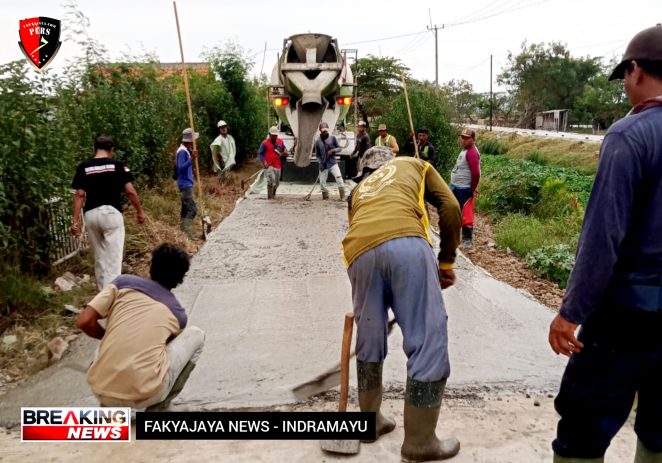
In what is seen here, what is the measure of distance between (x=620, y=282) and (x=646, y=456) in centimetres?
79

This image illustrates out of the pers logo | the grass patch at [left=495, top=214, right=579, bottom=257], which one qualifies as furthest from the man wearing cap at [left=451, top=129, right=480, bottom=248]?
the pers logo

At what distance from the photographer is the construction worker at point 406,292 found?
8.21 feet

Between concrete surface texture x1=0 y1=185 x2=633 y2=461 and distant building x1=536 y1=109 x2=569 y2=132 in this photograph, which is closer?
concrete surface texture x1=0 y1=185 x2=633 y2=461

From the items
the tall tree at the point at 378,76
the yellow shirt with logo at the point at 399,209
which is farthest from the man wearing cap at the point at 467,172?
the tall tree at the point at 378,76

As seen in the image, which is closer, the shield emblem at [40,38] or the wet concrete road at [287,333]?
the wet concrete road at [287,333]

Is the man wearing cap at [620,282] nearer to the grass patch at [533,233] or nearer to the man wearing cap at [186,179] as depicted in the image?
the grass patch at [533,233]

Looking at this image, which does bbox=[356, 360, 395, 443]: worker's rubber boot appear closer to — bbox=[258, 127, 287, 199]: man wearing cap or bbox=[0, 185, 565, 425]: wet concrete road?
bbox=[0, 185, 565, 425]: wet concrete road

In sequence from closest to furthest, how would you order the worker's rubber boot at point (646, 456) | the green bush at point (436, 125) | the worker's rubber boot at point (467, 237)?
1. the worker's rubber boot at point (646, 456)
2. the worker's rubber boot at point (467, 237)
3. the green bush at point (436, 125)

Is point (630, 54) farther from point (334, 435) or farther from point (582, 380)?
point (334, 435)

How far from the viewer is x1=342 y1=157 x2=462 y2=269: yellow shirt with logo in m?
2.59

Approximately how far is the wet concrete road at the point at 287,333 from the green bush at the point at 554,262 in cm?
85

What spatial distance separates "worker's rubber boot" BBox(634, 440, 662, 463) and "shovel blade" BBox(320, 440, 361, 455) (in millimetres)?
1235

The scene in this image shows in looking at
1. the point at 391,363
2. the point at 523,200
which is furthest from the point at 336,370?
the point at 523,200

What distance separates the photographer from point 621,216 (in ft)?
5.89
